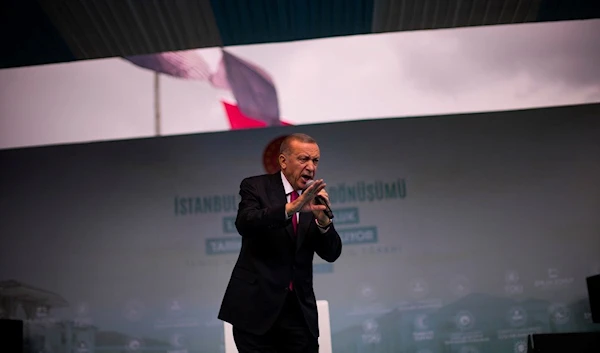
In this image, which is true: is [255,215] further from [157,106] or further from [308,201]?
[157,106]

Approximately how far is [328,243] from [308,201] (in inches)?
10.4

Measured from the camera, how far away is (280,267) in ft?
6.90

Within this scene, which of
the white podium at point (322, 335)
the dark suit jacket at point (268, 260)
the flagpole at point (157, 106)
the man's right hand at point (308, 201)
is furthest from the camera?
Answer: the flagpole at point (157, 106)

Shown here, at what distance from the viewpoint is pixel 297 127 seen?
4820 mm

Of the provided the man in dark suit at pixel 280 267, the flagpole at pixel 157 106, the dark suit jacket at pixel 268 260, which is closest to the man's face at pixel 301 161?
the man in dark suit at pixel 280 267

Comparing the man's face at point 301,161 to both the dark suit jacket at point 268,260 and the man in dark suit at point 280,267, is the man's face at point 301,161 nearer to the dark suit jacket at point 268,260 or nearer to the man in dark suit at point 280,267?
the man in dark suit at point 280,267

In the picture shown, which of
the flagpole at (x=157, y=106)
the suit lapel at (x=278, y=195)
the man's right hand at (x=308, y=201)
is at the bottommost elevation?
the man's right hand at (x=308, y=201)

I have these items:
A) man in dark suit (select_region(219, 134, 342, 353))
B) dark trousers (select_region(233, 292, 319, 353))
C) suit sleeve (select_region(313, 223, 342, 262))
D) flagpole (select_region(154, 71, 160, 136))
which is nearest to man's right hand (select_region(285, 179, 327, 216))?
man in dark suit (select_region(219, 134, 342, 353))

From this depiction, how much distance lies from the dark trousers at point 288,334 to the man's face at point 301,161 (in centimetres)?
41

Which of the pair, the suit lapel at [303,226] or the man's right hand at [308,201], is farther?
the suit lapel at [303,226]

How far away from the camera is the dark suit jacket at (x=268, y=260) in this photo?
2.05 meters

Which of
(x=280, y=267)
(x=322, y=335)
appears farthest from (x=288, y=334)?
(x=322, y=335)

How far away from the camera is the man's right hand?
1.89m

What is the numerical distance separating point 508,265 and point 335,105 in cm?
187
